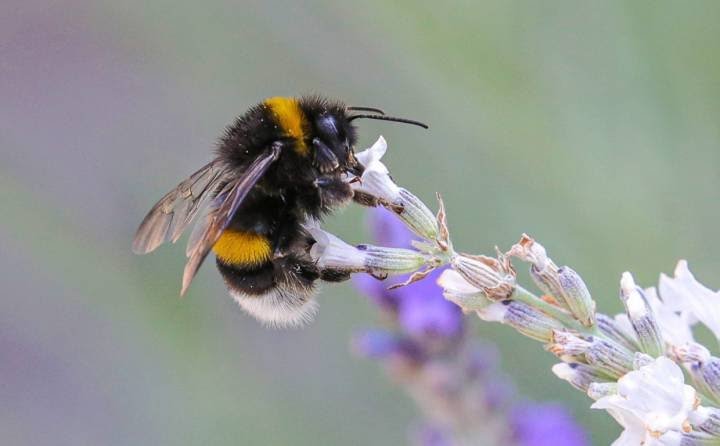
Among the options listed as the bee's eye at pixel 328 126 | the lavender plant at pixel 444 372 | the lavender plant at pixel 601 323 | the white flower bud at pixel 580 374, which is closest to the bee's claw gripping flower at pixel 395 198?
the lavender plant at pixel 601 323

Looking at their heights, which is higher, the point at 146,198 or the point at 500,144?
the point at 500,144

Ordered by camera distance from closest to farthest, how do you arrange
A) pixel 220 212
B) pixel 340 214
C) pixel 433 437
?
pixel 220 212
pixel 433 437
pixel 340 214

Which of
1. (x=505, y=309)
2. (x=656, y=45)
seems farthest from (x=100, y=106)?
(x=505, y=309)

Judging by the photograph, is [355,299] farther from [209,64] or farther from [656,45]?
[656,45]

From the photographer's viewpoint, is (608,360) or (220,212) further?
(220,212)

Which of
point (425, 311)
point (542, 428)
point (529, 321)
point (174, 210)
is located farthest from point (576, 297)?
point (542, 428)

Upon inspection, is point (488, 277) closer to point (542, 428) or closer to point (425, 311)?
point (425, 311)
